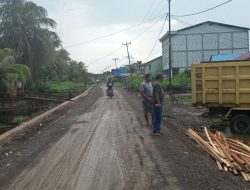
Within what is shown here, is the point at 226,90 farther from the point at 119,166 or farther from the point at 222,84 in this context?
the point at 119,166

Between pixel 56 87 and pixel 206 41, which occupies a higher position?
pixel 206 41

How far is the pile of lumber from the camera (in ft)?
28.7

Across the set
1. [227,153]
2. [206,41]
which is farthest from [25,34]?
[227,153]

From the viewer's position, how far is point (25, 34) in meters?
47.3

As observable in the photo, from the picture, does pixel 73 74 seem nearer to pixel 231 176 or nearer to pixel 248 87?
pixel 248 87

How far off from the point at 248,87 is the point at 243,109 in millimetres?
766

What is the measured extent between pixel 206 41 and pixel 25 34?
2602 centimetres

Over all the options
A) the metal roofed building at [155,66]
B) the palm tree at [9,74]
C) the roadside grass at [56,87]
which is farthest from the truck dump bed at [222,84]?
the metal roofed building at [155,66]

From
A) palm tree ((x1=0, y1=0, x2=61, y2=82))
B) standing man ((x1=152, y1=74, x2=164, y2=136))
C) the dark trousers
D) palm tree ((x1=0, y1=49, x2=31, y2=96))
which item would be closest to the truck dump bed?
standing man ((x1=152, y1=74, x2=164, y2=136))

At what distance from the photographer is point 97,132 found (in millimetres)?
14875

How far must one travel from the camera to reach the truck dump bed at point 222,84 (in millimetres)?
14789

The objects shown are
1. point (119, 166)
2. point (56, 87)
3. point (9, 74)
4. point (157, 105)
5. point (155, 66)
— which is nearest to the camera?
point (119, 166)

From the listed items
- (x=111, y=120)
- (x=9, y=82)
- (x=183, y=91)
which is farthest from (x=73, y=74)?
(x=111, y=120)

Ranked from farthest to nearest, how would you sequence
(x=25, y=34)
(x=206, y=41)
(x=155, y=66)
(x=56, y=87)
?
(x=155, y=66), (x=206, y=41), (x=56, y=87), (x=25, y=34)
